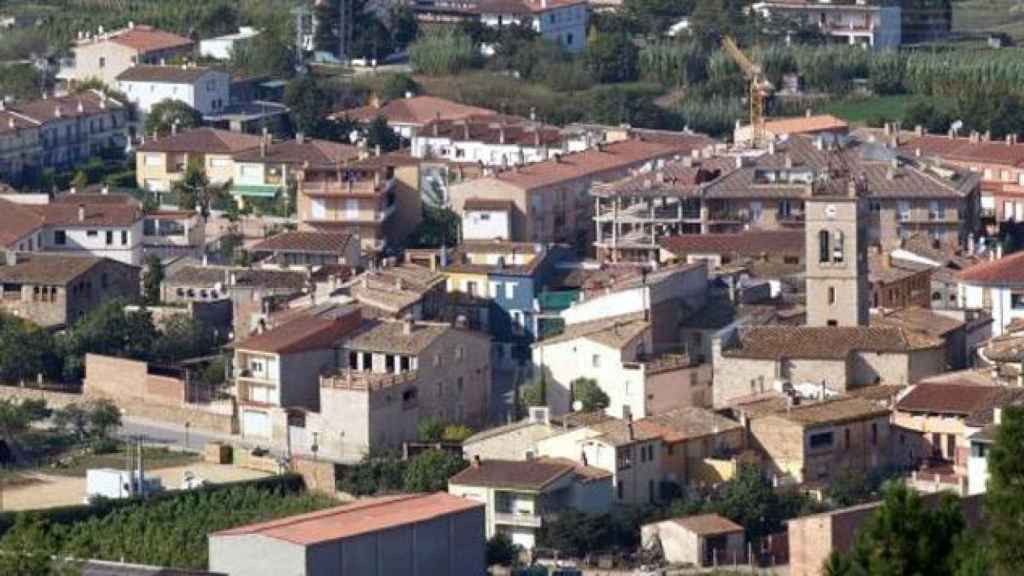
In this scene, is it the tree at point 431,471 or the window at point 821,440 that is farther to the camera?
the window at point 821,440

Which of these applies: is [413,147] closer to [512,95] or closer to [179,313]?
[512,95]

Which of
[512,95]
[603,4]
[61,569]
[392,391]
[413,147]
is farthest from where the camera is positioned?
[603,4]

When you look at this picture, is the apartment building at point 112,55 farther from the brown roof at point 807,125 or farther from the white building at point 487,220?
the white building at point 487,220

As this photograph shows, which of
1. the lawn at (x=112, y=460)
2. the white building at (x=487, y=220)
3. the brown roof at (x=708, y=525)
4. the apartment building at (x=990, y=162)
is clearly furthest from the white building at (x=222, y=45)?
the brown roof at (x=708, y=525)

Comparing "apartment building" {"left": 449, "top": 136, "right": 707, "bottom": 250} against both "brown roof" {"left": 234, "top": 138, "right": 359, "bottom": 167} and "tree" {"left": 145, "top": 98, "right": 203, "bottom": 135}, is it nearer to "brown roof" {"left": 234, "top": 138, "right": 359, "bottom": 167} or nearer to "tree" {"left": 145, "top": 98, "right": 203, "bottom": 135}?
"brown roof" {"left": 234, "top": 138, "right": 359, "bottom": 167}

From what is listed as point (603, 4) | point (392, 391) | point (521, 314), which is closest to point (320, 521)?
point (392, 391)

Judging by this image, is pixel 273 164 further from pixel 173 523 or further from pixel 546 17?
pixel 173 523

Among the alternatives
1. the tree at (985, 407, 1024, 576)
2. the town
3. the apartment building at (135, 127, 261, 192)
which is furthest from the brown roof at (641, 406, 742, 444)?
the apartment building at (135, 127, 261, 192)
